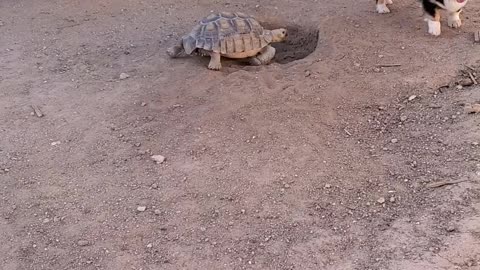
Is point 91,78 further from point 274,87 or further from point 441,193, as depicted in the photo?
point 441,193

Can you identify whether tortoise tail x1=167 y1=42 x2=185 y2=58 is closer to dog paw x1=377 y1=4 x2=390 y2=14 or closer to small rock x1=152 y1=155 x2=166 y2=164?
small rock x1=152 y1=155 x2=166 y2=164

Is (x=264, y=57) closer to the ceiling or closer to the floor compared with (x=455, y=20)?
closer to the floor

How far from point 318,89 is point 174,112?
1.05 metres

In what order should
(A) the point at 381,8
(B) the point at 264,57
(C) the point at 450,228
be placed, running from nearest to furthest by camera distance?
1. (C) the point at 450,228
2. (B) the point at 264,57
3. (A) the point at 381,8

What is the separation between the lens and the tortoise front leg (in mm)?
4793

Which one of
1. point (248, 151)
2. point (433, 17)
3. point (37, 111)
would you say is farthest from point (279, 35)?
point (37, 111)

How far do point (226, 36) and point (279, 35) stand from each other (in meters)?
0.58

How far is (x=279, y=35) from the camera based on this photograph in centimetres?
513

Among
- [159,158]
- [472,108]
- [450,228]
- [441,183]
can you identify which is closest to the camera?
[450,228]

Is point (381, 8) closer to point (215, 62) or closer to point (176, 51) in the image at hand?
point (215, 62)

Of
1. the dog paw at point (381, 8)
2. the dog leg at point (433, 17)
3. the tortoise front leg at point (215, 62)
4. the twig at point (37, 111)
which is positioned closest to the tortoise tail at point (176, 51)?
the tortoise front leg at point (215, 62)

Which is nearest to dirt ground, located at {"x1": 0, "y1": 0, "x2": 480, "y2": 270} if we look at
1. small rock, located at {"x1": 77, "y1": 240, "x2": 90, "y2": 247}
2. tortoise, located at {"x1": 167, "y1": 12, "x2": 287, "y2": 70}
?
small rock, located at {"x1": 77, "y1": 240, "x2": 90, "y2": 247}

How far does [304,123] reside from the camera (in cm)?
398

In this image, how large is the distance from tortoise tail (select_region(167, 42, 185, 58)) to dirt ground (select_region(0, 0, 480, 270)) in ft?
0.28
